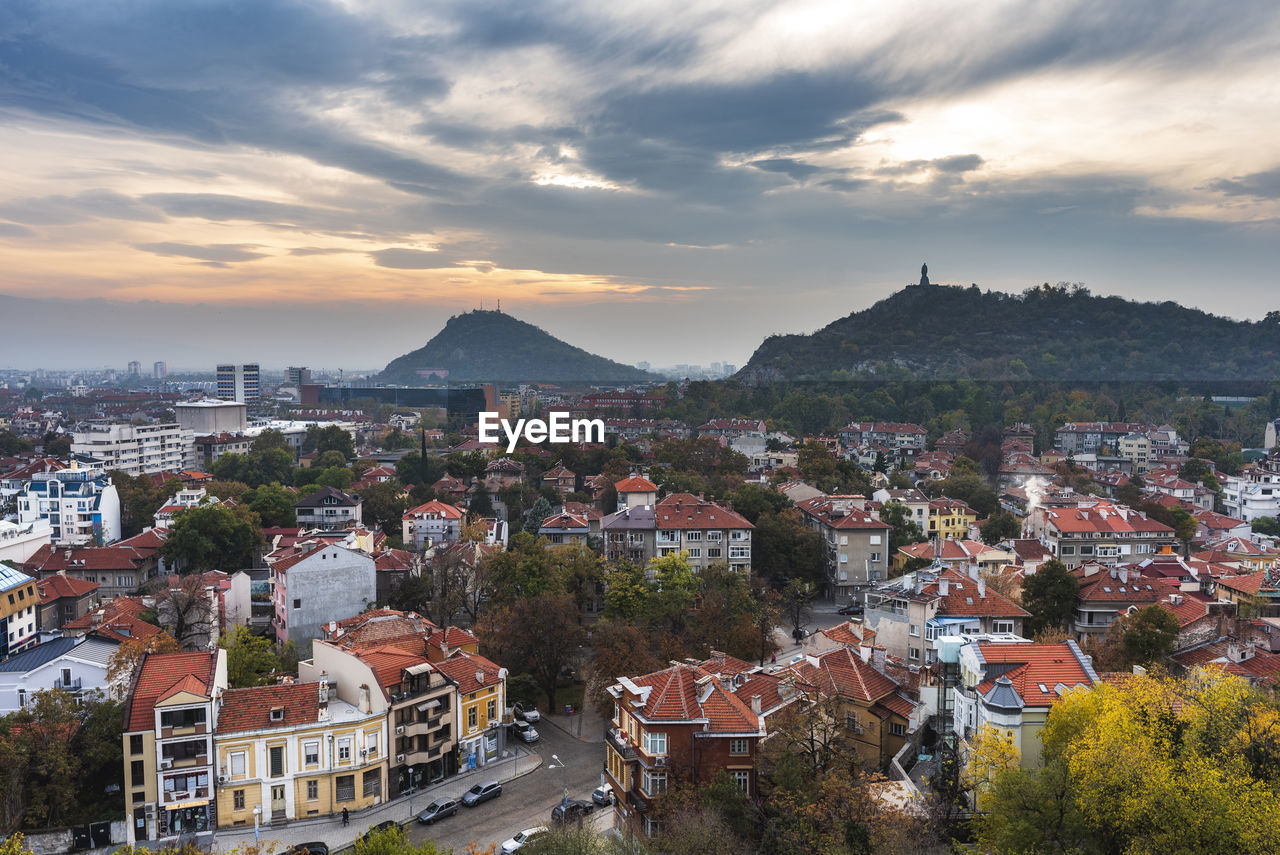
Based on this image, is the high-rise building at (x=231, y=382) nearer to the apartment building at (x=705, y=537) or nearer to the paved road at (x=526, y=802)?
the apartment building at (x=705, y=537)

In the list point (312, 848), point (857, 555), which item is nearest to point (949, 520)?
point (857, 555)

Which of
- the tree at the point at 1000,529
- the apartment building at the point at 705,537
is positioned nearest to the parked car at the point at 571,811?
the apartment building at the point at 705,537

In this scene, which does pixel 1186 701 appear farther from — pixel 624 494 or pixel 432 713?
pixel 624 494

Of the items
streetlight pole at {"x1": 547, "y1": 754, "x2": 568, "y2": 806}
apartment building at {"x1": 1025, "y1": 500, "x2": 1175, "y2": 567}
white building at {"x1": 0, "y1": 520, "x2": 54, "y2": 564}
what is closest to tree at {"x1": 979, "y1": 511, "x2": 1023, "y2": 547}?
apartment building at {"x1": 1025, "y1": 500, "x2": 1175, "y2": 567}

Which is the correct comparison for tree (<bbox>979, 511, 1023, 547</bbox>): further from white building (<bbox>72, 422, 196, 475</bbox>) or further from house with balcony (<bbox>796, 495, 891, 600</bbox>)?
white building (<bbox>72, 422, 196, 475</bbox>)

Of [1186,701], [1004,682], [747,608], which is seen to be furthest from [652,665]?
[1186,701]

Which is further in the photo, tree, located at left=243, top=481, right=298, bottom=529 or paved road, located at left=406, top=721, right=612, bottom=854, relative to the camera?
tree, located at left=243, top=481, right=298, bottom=529

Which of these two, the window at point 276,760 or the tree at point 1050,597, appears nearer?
the window at point 276,760
